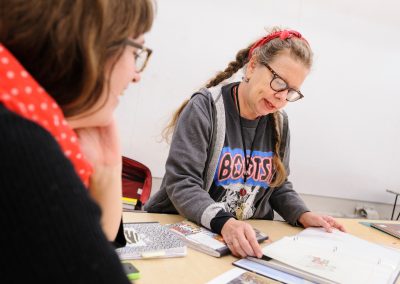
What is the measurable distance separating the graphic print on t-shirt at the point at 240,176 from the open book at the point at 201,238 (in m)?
0.24

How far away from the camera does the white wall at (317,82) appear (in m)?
2.23

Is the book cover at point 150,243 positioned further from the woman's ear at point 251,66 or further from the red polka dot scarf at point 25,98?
the woman's ear at point 251,66

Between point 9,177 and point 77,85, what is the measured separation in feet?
0.52

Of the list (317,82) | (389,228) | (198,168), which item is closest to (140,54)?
(198,168)

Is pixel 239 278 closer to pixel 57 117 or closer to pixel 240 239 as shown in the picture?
pixel 240 239

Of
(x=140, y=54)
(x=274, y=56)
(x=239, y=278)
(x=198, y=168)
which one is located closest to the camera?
(x=140, y=54)

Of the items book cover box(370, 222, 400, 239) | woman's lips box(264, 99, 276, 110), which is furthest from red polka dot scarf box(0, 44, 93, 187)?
book cover box(370, 222, 400, 239)

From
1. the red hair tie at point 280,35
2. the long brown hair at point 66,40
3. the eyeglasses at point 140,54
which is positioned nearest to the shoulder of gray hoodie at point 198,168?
the red hair tie at point 280,35

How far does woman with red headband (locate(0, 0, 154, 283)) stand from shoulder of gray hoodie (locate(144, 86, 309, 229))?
0.65 meters

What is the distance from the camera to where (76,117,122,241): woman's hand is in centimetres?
→ 71

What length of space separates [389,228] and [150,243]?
111 cm

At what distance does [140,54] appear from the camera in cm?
58

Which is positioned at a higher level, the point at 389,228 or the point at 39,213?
the point at 39,213

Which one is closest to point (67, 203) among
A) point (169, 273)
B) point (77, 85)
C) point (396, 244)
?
point (77, 85)
